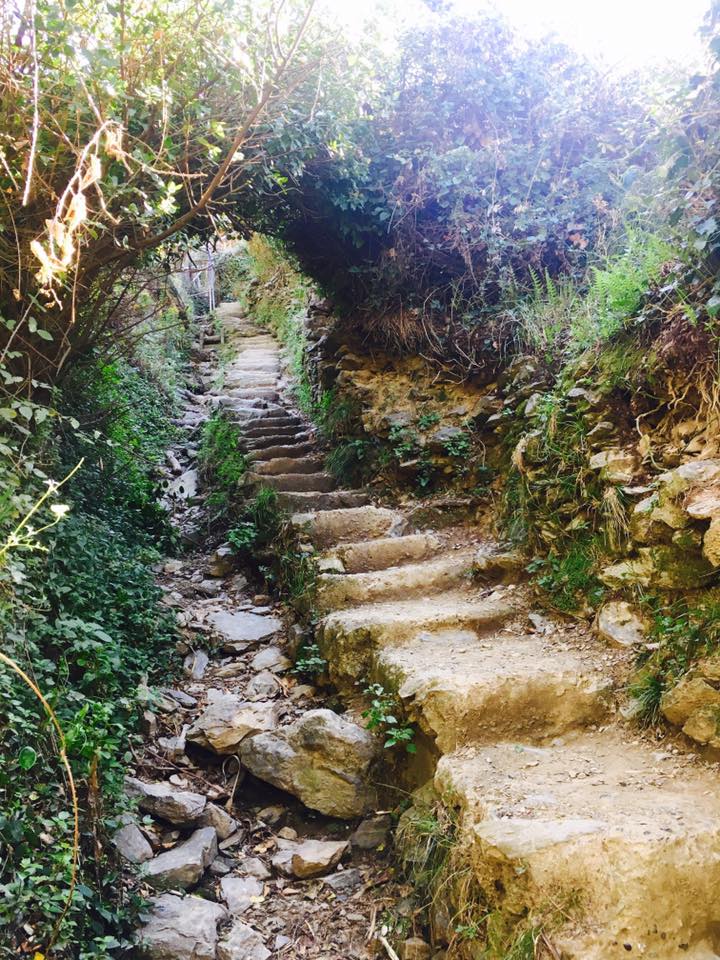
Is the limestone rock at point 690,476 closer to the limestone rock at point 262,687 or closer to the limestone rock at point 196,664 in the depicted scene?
the limestone rock at point 262,687

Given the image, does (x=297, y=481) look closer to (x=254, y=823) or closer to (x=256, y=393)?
(x=256, y=393)

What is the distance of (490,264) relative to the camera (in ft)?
18.5

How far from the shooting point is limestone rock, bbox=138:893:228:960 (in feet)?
7.53

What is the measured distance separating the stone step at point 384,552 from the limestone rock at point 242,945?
2.41 metres

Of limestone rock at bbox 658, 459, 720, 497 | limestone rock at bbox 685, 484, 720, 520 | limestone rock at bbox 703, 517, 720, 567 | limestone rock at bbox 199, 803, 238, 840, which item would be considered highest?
limestone rock at bbox 658, 459, 720, 497

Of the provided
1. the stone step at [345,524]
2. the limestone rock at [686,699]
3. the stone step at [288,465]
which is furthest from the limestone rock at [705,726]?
the stone step at [288,465]

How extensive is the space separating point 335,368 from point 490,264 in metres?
2.07

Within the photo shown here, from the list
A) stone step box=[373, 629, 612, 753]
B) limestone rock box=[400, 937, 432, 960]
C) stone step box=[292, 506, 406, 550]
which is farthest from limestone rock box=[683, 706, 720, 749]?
stone step box=[292, 506, 406, 550]

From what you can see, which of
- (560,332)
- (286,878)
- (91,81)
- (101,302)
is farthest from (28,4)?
(286,878)

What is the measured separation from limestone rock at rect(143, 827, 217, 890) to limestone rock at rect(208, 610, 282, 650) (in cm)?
166

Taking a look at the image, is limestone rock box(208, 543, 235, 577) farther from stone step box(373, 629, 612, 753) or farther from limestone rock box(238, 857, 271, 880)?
limestone rock box(238, 857, 271, 880)

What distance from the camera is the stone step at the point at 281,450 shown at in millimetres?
6824

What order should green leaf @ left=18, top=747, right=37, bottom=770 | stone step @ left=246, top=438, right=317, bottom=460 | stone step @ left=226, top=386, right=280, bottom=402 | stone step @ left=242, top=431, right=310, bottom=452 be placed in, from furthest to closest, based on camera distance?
1. stone step @ left=226, top=386, right=280, bottom=402
2. stone step @ left=242, top=431, right=310, bottom=452
3. stone step @ left=246, top=438, right=317, bottom=460
4. green leaf @ left=18, top=747, right=37, bottom=770

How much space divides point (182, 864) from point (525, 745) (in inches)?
64.6
